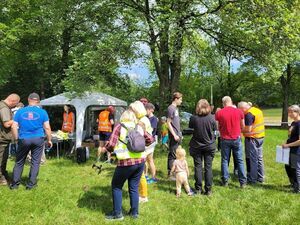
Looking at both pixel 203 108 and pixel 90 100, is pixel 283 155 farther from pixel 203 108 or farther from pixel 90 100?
pixel 90 100

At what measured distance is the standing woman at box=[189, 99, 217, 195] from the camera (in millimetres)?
6770

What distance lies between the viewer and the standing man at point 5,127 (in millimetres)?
7363

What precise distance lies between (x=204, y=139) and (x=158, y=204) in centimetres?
142

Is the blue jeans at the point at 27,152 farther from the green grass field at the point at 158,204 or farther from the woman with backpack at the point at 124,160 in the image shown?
the woman with backpack at the point at 124,160

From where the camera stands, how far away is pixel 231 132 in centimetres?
733

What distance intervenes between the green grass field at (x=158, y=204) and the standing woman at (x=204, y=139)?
1.47 ft

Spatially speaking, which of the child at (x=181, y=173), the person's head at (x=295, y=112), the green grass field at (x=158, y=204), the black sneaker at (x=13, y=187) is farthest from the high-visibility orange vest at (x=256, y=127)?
the black sneaker at (x=13, y=187)

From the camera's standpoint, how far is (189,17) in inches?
460

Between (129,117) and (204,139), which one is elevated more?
(129,117)

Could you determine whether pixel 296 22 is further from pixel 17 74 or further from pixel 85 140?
pixel 17 74

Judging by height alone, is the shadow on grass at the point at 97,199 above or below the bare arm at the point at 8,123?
below

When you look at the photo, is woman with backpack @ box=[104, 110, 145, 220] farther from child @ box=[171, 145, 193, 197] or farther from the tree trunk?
the tree trunk

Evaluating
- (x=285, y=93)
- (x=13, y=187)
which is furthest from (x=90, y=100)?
(x=285, y=93)

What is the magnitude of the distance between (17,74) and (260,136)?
711 inches
